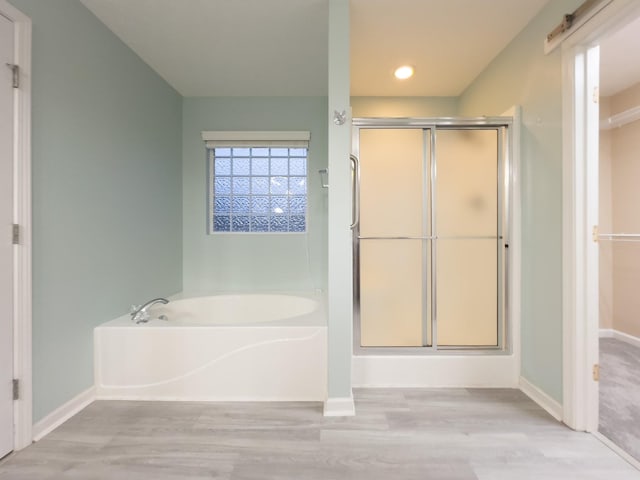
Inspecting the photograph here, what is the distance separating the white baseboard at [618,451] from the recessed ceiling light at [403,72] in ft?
8.63

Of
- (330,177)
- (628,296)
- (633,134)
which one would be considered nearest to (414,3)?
(330,177)

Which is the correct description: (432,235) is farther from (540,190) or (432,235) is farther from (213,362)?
(213,362)

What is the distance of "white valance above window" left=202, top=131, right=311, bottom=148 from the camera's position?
3070mm

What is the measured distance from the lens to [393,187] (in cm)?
226

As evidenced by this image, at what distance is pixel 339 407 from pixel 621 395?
1.79m

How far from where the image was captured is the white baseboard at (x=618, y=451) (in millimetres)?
1373

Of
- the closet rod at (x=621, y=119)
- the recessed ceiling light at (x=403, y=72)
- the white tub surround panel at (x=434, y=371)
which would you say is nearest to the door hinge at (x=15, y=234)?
the white tub surround panel at (x=434, y=371)

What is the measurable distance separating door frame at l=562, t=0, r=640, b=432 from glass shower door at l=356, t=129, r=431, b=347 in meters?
0.82

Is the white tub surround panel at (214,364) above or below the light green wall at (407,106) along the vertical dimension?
below

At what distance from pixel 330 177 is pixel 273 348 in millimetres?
1076

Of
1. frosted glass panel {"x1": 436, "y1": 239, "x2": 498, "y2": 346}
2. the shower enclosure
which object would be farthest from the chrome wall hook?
frosted glass panel {"x1": 436, "y1": 239, "x2": 498, "y2": 346}

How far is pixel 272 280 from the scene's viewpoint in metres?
3.18

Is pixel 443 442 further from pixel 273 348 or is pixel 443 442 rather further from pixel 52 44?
pixel 52 44

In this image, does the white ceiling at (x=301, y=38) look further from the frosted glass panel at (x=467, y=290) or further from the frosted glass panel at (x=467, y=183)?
the frosted glass panel at (x=467, y=290)
